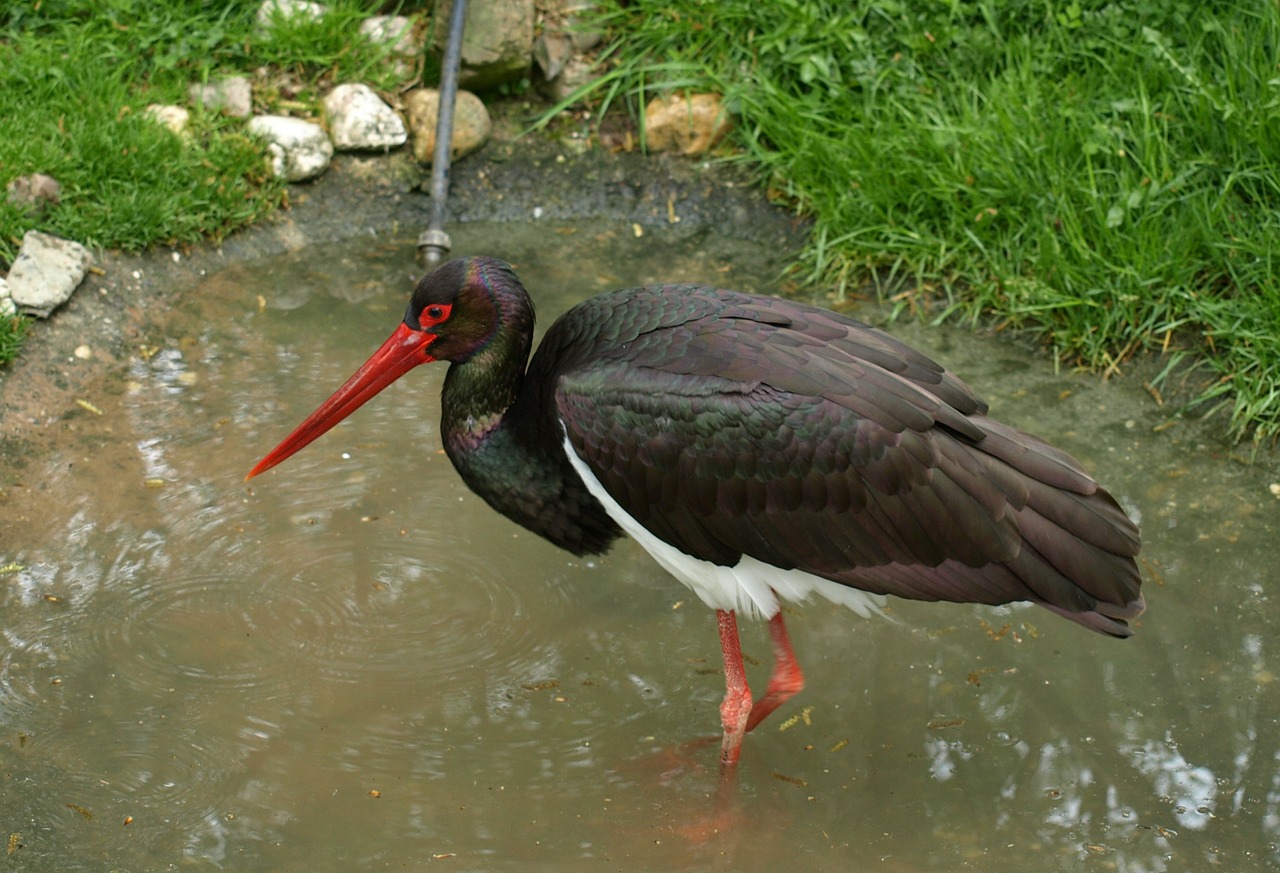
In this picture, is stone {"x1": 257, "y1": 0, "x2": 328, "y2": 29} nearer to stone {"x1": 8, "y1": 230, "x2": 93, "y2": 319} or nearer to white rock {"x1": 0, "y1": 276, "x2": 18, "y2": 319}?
stone {"x1": 8, "y1": 230, "x2": 93, "y2": 319}

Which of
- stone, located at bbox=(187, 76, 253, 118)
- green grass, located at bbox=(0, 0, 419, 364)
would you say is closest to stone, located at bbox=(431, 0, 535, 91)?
green grass, located at bbox=(0, 0, 419, 364)

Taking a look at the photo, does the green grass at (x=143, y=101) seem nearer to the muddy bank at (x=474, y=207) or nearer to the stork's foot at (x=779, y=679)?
the muddy bank at (x=474, y=207)

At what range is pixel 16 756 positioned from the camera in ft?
11.6

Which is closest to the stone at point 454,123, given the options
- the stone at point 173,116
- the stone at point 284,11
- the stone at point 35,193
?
the stone at point 284,11

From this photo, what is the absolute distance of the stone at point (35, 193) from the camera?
17.2 ft

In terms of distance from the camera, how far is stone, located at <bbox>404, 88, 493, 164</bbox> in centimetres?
601

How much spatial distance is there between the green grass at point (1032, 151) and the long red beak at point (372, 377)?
2.17 meters

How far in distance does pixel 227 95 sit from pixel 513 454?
2888mm

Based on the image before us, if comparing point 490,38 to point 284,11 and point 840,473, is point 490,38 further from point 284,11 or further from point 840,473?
point 840,473

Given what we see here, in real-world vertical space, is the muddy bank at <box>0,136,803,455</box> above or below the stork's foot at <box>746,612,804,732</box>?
below

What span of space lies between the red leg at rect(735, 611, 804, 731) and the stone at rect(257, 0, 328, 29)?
11.7 ft

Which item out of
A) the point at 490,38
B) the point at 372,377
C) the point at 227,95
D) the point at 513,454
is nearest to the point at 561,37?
the point at 490,38

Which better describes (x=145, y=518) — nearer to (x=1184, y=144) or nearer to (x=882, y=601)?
(x=882, y=601)

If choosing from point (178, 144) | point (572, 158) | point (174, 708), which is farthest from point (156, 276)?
point (174, 708)
